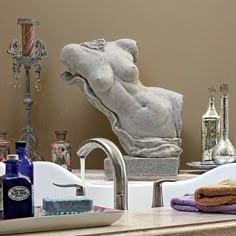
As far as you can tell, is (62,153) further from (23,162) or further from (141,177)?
(23,162)

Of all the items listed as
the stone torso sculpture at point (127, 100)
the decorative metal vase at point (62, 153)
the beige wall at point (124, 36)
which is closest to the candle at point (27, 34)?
the stone torso sculpture at point (127, 100)

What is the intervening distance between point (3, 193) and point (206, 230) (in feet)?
1.16

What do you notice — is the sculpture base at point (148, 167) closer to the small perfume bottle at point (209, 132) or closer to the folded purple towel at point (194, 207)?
the small perfume bottle at point (209, 132)

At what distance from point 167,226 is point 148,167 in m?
1.57

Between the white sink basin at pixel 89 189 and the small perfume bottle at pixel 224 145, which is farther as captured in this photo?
the small perfume bottle at pixel 224 145

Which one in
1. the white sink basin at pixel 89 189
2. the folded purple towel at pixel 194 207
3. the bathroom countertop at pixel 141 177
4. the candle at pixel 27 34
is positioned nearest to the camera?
the folded purple towel at pixel 194 207

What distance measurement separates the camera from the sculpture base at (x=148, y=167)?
2482 mm

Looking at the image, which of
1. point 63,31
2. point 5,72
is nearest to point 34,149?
point 5,72

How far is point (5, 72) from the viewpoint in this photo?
290 cm

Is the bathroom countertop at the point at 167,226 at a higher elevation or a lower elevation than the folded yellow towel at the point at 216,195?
lower

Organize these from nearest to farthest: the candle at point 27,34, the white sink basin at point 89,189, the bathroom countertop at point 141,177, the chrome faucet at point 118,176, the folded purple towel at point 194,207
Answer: the folded purple towel at point 194,207
the chrome faucet at point 118,176
the white sink basin at point 89,189
the bathroom countertop at point 141,177
the candle at point 27,34

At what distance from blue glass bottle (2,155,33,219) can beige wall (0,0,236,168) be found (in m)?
1.88

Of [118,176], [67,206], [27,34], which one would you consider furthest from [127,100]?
[67,206]

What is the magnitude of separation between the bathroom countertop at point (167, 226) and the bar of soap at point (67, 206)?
0.21ft
